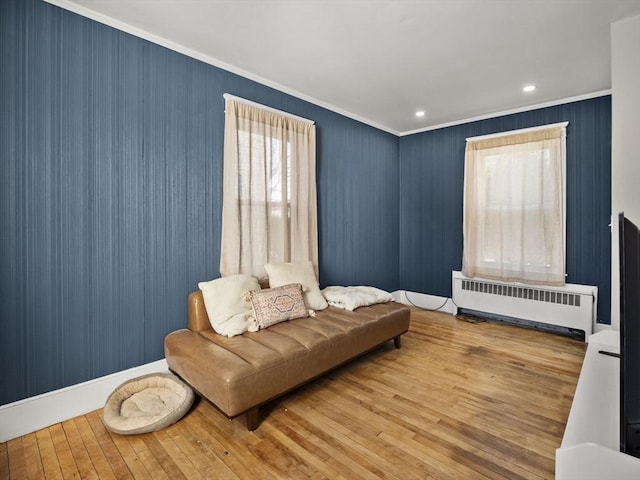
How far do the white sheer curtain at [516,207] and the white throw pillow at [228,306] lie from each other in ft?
10.1

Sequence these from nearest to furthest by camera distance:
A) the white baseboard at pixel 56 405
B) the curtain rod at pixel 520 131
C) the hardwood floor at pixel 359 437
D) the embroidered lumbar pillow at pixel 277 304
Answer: the hardwood floor at pixel 359 437, the white baseboard at pixel 56 405, the embroidered lumbar pillow at pixel 277 304, the curtain rod at pixel 520 131

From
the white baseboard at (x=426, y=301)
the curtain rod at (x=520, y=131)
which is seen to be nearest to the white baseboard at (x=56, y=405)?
the white baseboard at (x=426, y=301)

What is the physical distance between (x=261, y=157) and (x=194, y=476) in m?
2.48

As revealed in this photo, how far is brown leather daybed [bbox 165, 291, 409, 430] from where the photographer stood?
1.94 meters

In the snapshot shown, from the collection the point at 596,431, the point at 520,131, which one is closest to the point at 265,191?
the point at 596,431

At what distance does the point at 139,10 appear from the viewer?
2.18 meters

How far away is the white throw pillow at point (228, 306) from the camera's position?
2.46 meters

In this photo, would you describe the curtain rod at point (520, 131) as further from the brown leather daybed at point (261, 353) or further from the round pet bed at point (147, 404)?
the round pet bed at point (147, 404)

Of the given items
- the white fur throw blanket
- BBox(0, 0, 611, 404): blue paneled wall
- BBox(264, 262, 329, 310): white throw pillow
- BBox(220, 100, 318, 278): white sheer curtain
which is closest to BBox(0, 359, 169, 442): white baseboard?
BBox(0, 0, 611, 404): blue paneled wall

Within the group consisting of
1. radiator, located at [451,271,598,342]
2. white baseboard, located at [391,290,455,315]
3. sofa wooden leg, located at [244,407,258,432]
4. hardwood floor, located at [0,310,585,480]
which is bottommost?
hardwood floor, located at [0,310,585,480]

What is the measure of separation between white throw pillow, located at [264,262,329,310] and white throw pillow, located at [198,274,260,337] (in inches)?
15.0

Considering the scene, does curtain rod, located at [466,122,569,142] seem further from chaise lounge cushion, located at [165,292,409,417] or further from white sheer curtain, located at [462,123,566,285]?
chaise lounge cushion, located at [165,292,409,417]

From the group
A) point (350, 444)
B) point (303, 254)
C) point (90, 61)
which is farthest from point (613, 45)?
point (90, 61)

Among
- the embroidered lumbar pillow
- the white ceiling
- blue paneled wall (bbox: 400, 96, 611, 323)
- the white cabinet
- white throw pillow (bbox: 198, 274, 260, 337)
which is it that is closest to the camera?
the white cabinet
